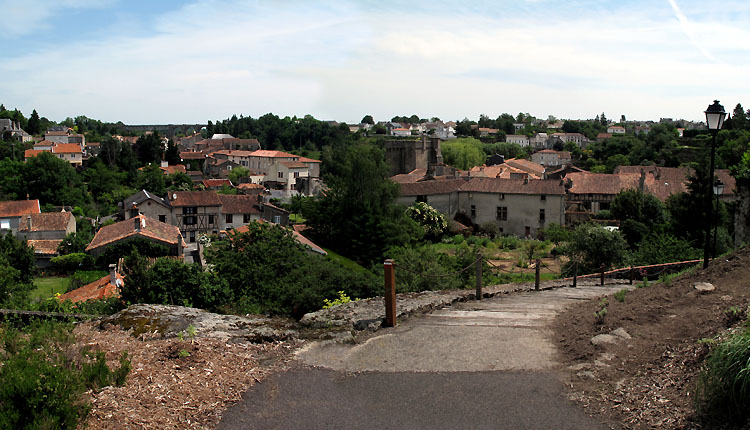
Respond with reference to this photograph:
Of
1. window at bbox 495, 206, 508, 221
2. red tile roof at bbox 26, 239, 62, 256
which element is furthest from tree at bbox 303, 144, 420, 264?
red tile roof at bbox 26, 239, 62, 256

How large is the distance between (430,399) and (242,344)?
2749 mm

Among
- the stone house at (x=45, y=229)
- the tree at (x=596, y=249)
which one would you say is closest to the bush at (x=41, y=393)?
the tree at (x=596, y=249)

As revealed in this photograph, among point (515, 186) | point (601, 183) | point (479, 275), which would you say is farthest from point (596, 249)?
point (601, 183)

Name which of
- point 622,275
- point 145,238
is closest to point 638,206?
point 622,275

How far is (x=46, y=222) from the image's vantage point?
49844 mm

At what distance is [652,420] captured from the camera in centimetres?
502

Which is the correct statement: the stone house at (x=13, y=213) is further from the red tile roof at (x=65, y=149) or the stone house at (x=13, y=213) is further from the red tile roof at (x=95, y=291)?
the red tile roof at (x=65, y=149)

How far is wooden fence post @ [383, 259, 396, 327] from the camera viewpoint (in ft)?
26.8

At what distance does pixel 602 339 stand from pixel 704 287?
2.70m

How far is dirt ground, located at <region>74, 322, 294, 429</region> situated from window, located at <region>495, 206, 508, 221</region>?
142ft

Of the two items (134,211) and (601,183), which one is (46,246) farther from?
(601,183)

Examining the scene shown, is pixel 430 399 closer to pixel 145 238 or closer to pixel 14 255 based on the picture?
pixel 145 238

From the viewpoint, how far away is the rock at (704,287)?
8378 mm

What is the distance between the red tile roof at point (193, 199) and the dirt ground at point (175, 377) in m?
47.7
